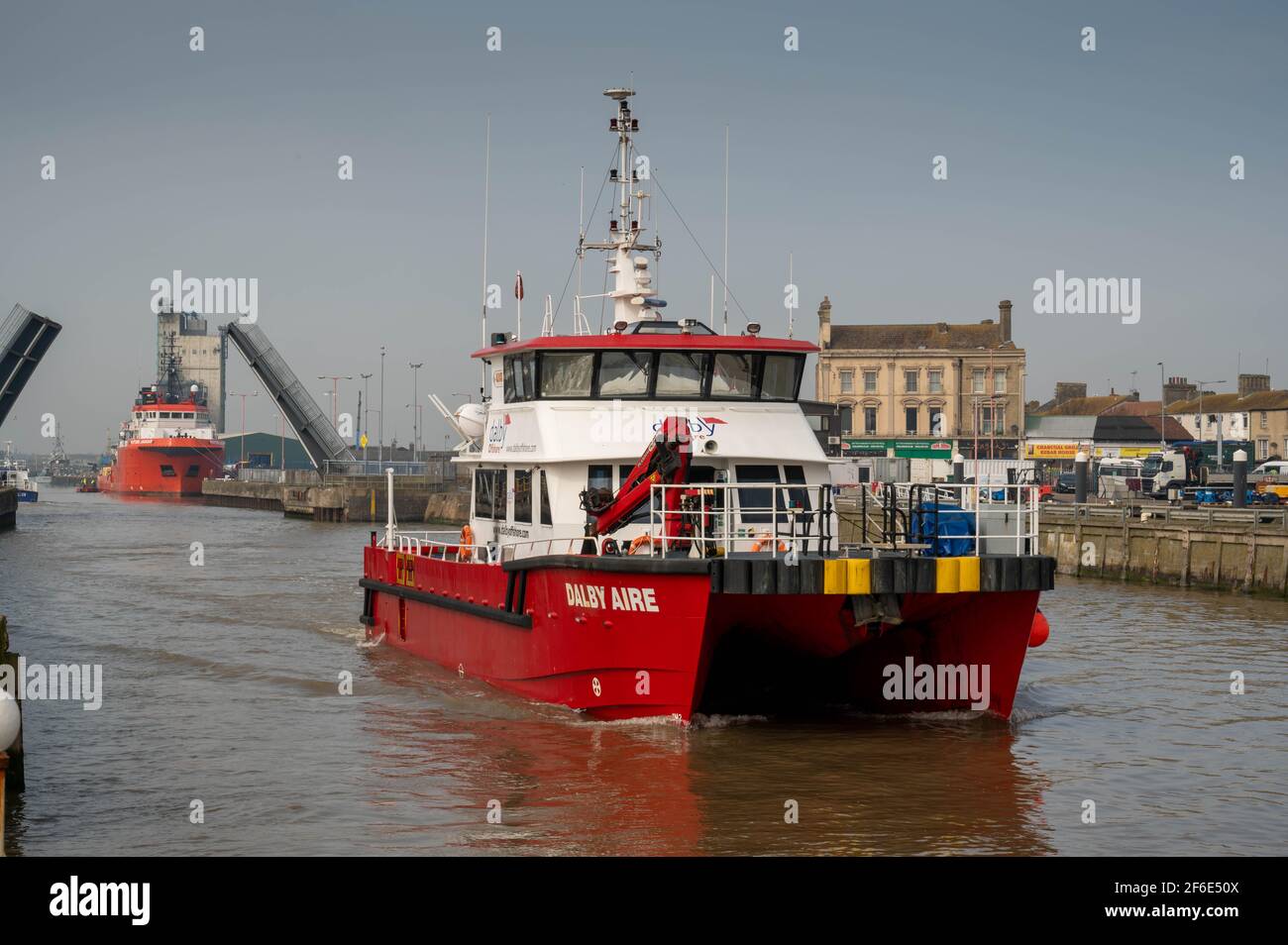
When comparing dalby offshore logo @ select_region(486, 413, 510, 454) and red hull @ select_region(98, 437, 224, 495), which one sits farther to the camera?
red hull @ select_region(98, 437, 224, 495)

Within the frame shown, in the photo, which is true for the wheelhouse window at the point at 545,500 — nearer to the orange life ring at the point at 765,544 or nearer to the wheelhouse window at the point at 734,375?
the wheelhouse window at the point at 734,375

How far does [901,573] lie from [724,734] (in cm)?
281

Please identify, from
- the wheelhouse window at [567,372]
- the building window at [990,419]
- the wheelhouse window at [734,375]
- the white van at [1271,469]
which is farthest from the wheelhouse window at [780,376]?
the building window at [990,419]

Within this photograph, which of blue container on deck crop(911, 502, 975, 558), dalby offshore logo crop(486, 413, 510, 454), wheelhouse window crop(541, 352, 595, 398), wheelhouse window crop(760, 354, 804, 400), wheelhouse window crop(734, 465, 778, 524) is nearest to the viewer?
blue container on deck crop(911, 502, 975, 558)

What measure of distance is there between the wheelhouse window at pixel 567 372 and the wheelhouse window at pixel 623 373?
15 cm

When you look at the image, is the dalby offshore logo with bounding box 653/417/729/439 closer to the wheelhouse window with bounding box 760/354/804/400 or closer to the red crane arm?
the red crane arm

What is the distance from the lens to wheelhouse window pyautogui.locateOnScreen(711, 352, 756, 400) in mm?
16578

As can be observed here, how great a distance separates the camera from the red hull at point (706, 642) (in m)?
13.6

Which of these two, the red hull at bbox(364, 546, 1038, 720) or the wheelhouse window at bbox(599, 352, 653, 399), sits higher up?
the wheelhouse window at bbox(599, 352, 653, 399)

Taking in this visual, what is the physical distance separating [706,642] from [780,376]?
4.47 m
